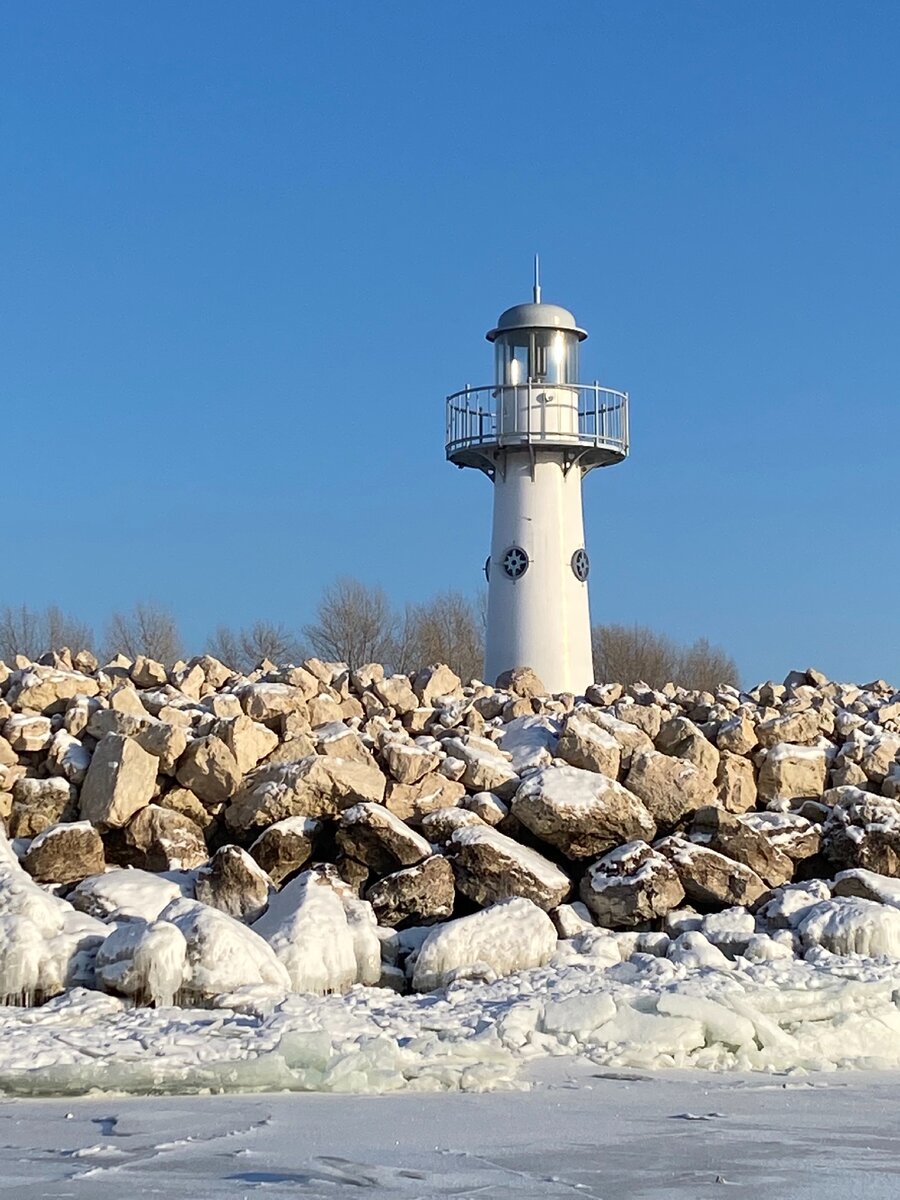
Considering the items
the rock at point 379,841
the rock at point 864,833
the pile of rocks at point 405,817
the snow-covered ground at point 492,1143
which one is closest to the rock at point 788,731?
the pile of rocks at point 405,817

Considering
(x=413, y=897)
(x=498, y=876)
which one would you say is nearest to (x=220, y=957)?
(x=413, y=897)

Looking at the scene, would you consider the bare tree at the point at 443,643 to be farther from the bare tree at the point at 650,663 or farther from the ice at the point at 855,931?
the ice at the point at 855,931

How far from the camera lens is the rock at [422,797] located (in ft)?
37.3

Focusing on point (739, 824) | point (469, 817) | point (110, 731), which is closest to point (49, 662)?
point (110, 731)

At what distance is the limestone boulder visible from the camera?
11.6 meters

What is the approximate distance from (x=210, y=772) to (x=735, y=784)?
4070 millimetres

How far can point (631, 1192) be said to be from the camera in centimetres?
515

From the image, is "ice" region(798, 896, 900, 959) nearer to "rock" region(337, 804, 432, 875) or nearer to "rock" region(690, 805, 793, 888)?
"rock" region(690, 805, 793, 888)

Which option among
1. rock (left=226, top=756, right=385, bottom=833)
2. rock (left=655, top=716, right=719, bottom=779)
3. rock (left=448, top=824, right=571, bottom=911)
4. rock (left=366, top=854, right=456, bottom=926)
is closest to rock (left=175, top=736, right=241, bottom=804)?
rock (left=226, top=756, right=385, bottom=833)

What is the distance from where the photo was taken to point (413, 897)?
1027 centimetres

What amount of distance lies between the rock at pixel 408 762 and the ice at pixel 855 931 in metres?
3.12

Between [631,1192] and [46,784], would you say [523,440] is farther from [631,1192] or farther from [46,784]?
[631,1192]

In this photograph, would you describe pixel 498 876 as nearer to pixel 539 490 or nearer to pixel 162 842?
pixel 162 842

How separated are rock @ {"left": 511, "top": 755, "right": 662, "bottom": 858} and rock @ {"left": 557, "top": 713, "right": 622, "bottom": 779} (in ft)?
2.00
